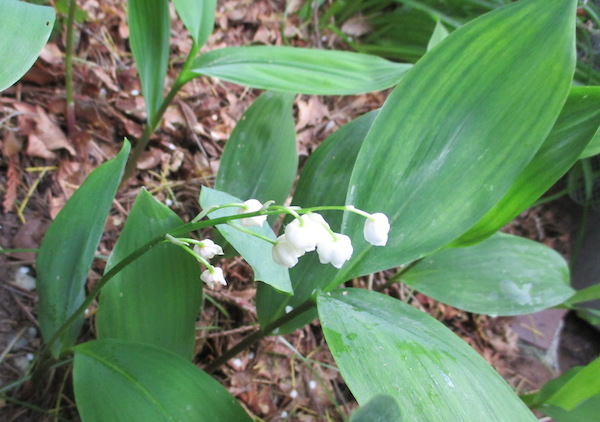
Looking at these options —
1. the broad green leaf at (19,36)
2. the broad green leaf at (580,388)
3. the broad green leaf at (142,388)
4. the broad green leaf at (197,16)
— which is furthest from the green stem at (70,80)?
the broad green leaf at (580,388)

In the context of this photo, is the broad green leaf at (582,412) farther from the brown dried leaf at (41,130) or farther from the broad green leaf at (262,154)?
the brown dried leaf at (41,130)

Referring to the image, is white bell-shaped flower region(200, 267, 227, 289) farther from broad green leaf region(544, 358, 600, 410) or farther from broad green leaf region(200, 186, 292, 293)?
broad green leaf region(544, 358, 600, 410)

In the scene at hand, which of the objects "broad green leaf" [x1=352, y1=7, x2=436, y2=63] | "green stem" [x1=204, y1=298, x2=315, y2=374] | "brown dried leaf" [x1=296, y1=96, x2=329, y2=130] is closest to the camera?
"green stem" [x1=204, y1=298, x2=315, y2=374]

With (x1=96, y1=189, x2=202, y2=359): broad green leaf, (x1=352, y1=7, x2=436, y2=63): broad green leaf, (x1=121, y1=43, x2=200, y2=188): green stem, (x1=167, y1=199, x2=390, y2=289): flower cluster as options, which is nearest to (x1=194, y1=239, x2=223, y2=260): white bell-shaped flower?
(x1=167, y1=199, x2=390, y2=289): flower cluster

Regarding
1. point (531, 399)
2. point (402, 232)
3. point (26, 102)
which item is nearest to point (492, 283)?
point (531, 399)

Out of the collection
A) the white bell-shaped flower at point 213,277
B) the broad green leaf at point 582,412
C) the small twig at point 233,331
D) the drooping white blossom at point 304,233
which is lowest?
the small twig at point 233,331

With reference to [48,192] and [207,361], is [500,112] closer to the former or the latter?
[207,361]
